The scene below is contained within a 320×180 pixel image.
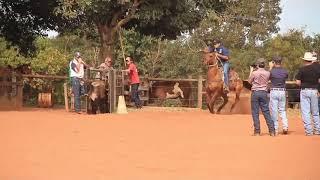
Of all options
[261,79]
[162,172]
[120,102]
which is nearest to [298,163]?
[162,172]

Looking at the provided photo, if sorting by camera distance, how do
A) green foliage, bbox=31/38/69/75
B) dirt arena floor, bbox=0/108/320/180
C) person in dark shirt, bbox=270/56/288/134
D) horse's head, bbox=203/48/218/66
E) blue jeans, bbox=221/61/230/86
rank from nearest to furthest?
dirt arena floor, bbox=0/108/320/180
person in dark shirt, bbox=270/56/288/134
horse's head, bbox=203/48/218/66
blue jeans, bbox=221/61/230/86
green foliage, bbox=31/38/69/75

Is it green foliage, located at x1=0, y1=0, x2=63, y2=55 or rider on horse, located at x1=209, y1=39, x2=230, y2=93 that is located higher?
green foliage, located at x1=0, y1=0, x2=63, y2=55

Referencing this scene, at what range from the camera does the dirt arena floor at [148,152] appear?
800cm

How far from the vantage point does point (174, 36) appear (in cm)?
2561

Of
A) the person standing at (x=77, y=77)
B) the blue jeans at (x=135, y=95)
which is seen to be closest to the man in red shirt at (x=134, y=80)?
the blue jeans at (x=135, y=95)

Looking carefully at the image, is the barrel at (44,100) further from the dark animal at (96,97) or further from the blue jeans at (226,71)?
the blue jeans at (226,71)

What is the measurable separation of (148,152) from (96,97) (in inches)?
361

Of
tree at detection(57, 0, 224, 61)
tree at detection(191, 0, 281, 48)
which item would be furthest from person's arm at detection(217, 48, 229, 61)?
tree at detection(191, 0, 281, 48)

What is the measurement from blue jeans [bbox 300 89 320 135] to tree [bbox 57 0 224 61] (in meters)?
9.65

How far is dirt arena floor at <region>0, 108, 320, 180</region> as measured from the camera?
800 centimetres

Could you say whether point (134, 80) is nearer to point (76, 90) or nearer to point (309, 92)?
point (76, 90)

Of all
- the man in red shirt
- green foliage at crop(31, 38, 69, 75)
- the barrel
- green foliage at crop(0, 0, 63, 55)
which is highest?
green foliage at crop(0, 0, 63, 55)

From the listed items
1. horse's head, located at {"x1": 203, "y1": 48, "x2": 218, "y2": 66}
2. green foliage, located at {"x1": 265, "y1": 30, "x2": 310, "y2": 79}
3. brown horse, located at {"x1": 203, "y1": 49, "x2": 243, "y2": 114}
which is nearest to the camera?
horse's head, located at {"x1": 203, "y1": 48, "x2": 218, "y2": 66}

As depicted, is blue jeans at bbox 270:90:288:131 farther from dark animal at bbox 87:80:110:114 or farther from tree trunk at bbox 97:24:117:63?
tree trunk at bbox 97:24:117:63
